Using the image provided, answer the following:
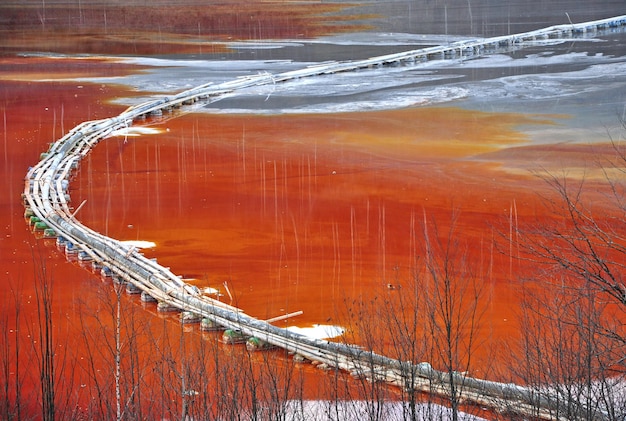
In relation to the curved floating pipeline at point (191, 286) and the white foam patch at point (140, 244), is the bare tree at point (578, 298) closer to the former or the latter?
the curved floating pipeline at point (191, 286)

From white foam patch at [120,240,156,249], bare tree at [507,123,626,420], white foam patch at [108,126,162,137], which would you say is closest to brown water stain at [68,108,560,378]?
white foam patch at [120,240,156,249]

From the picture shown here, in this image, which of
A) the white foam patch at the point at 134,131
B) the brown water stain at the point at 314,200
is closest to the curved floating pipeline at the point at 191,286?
the white foam patch at the point at 134,131

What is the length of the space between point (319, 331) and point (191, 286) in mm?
2629

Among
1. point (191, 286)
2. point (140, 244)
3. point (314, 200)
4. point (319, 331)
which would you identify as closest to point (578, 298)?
point (319, 331)

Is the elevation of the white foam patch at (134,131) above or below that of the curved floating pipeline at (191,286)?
above

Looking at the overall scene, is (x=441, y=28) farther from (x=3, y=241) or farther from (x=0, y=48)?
(x=3, y=241)

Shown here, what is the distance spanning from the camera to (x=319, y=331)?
43.9 feet

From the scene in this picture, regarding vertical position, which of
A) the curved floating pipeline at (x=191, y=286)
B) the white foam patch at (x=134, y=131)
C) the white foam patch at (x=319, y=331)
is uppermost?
the white foam patch at (x=134, y=131)

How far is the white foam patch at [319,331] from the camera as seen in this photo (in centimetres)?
1323

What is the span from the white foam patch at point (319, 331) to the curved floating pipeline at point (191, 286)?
230mm

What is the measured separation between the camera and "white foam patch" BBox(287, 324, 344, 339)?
13234mm

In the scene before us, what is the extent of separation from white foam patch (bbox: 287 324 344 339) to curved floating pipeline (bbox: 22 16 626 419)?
230 millimetres

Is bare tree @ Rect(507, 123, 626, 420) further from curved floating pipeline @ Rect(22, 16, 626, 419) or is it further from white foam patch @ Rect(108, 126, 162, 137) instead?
white foam patch @ Rect(108, 126, 162, 137)

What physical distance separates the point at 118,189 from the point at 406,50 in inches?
888
